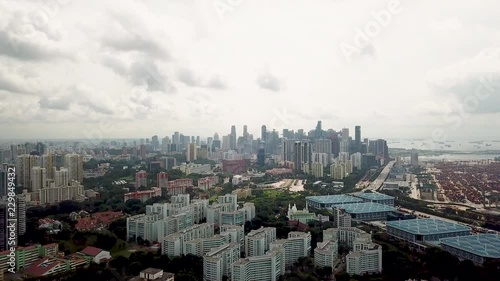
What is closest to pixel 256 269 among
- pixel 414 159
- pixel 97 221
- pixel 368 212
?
pixel 97 221

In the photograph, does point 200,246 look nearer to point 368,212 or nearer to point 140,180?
point 368,212

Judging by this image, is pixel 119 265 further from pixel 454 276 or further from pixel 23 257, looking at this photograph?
pixel 454 276

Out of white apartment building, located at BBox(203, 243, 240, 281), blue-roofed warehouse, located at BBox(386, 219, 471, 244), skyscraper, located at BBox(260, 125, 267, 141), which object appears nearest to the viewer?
white apartment building, located at BBox(203, 243, 240, 281)

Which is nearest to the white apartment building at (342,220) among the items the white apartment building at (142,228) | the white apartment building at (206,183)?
the white apartment building at (142,228)

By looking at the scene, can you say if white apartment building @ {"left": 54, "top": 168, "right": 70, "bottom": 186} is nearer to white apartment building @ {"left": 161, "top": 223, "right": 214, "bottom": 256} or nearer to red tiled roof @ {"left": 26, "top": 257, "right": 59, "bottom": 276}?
red tiled roof @ {"left": 26, "top": 257, "right": 59, "bottom": 276}

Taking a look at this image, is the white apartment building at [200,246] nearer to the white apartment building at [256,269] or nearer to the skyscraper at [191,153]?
the white apartment building at [256,269]

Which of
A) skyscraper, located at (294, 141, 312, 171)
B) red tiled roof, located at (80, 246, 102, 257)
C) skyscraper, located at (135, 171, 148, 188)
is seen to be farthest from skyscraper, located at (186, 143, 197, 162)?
red tiled roof, located at (80, 246, 102, 257)
